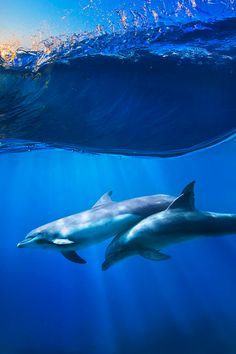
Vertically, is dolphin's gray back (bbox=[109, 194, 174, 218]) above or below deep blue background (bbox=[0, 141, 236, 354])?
above

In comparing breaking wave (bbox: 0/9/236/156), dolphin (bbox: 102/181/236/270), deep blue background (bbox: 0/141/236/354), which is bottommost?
deep blue background (bbox: 0/141/236/354)

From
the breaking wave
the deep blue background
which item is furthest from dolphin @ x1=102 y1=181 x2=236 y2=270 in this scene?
the deep blue background

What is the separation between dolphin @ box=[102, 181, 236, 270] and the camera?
12.5 feet

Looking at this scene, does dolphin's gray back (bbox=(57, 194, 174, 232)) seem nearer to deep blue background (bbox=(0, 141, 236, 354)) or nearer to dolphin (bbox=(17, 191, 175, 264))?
dolphin (bbox=(17, 191, 175, 264))

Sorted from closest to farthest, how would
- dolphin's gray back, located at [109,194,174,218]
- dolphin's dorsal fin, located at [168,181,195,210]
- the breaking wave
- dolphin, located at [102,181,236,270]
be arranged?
dolphin, located at [102,181,236,270] < dolphin's dorsal fin, located at [168,181,195,210] < dolphin's gray back, located at [109,194,174,218] < the breaking wave

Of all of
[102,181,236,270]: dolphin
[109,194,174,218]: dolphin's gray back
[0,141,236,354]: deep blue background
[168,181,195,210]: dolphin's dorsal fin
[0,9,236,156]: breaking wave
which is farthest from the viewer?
[0,141,236,354]: deep blue background

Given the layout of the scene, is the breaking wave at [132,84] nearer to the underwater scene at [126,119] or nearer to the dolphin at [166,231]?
the underwater scene at [126,119]

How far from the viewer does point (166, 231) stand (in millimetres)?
3764

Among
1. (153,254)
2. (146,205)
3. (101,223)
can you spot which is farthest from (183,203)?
(101,223)

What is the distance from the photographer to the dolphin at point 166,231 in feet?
12.5

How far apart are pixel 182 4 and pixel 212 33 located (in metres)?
1.52

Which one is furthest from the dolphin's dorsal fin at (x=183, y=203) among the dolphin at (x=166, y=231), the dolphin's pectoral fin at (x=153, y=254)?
the dolphin's pectoral fin at (x=153, y=254)

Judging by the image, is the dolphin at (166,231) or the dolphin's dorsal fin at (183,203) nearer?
the dolphin at (166,231)

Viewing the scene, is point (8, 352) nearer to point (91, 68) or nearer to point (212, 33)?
point (91, 68)
